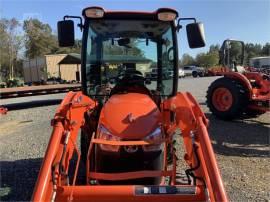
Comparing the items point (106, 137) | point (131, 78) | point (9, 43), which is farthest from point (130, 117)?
point (9, 43)

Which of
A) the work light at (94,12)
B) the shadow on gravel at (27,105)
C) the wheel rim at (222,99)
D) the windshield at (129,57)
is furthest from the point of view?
the shadow on gravel at (27,105)

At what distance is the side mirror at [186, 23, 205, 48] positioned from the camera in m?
4.45

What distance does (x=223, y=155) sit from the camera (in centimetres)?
647

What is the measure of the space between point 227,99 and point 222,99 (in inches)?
8.3

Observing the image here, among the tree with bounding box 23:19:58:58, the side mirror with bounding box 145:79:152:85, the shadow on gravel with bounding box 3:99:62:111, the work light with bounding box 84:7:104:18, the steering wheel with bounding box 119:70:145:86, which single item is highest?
the tree with bounding box 23:19:58:58

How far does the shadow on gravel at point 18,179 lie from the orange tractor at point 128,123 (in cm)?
61

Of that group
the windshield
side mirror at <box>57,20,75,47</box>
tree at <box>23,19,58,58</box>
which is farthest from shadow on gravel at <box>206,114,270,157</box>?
tree at <box>23,19,58,58</box>

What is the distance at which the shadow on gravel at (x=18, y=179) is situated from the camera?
4.75 metres

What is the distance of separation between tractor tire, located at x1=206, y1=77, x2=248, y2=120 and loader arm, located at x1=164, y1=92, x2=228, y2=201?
5.56 metres

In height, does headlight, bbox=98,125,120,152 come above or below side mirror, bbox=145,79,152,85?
below

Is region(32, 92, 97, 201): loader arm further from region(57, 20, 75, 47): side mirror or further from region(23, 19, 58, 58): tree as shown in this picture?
region(23, 19, 58, 58): tree

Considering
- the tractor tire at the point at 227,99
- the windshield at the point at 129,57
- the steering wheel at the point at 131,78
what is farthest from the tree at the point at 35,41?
the steering wheel at the point at 131,78

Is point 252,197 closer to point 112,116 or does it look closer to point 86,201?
point 112,116

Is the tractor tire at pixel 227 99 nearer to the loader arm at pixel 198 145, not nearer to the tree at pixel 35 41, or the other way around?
the loader arm at pixel 198 145
